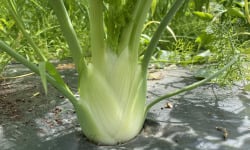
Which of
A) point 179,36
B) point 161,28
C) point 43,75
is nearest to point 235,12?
point 179,36

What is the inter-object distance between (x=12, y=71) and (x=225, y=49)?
669mm

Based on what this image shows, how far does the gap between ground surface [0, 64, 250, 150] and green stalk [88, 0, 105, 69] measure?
0.14 meters

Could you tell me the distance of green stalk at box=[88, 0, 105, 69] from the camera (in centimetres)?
60

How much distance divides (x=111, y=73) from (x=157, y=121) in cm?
14

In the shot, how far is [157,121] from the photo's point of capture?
69 centimetres

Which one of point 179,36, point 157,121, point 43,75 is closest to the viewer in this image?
point 43,75

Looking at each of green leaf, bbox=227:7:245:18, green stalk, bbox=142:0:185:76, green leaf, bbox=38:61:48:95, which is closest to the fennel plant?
green stalk, bbox=142:0:185:76

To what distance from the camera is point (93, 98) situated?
61 cm

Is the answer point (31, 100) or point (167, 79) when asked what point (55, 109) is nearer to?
point (31, 100)

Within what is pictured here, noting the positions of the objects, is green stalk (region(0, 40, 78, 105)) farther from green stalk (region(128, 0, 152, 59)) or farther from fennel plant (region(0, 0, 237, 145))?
green stalk (region(128, 0, 152, 59))

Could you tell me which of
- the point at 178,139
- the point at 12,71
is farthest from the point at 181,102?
the point at 12,71

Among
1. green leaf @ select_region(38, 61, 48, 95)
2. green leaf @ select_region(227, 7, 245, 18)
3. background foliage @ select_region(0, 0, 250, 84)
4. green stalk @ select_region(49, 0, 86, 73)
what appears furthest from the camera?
green leaf @ select_region(227, 7, 245, 18)

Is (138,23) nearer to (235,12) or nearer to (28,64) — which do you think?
(28,64)

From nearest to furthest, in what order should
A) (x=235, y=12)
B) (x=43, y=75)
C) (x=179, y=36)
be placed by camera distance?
(x=43, y=75), (x=235, y=12), (x=179, y=36)
